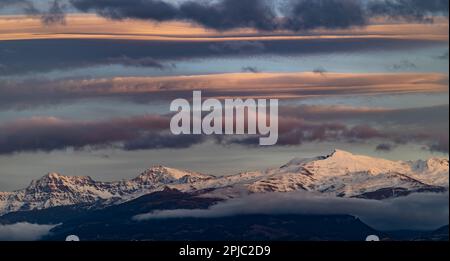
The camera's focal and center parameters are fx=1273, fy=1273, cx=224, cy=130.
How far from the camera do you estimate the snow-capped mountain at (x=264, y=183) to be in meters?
52.3

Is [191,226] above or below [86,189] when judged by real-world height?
below

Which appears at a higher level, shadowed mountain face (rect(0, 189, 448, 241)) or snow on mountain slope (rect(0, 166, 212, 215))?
snow on mountain slope (rect(0, 166, 212, 215))

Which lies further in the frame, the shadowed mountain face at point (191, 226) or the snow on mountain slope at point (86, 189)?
the shadowed mountain face at point (191, 226)

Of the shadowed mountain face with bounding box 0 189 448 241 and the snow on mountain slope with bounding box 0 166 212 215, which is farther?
the shadowed mountain face with bounding box 0 189 448 241

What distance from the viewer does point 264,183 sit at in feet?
176

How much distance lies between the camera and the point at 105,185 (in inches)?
2094

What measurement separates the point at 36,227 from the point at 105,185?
3.42 meters

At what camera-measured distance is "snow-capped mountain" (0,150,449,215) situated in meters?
52.3

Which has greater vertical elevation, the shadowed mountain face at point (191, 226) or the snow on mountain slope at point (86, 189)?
the snow on mountain slope at point (86, 189)
